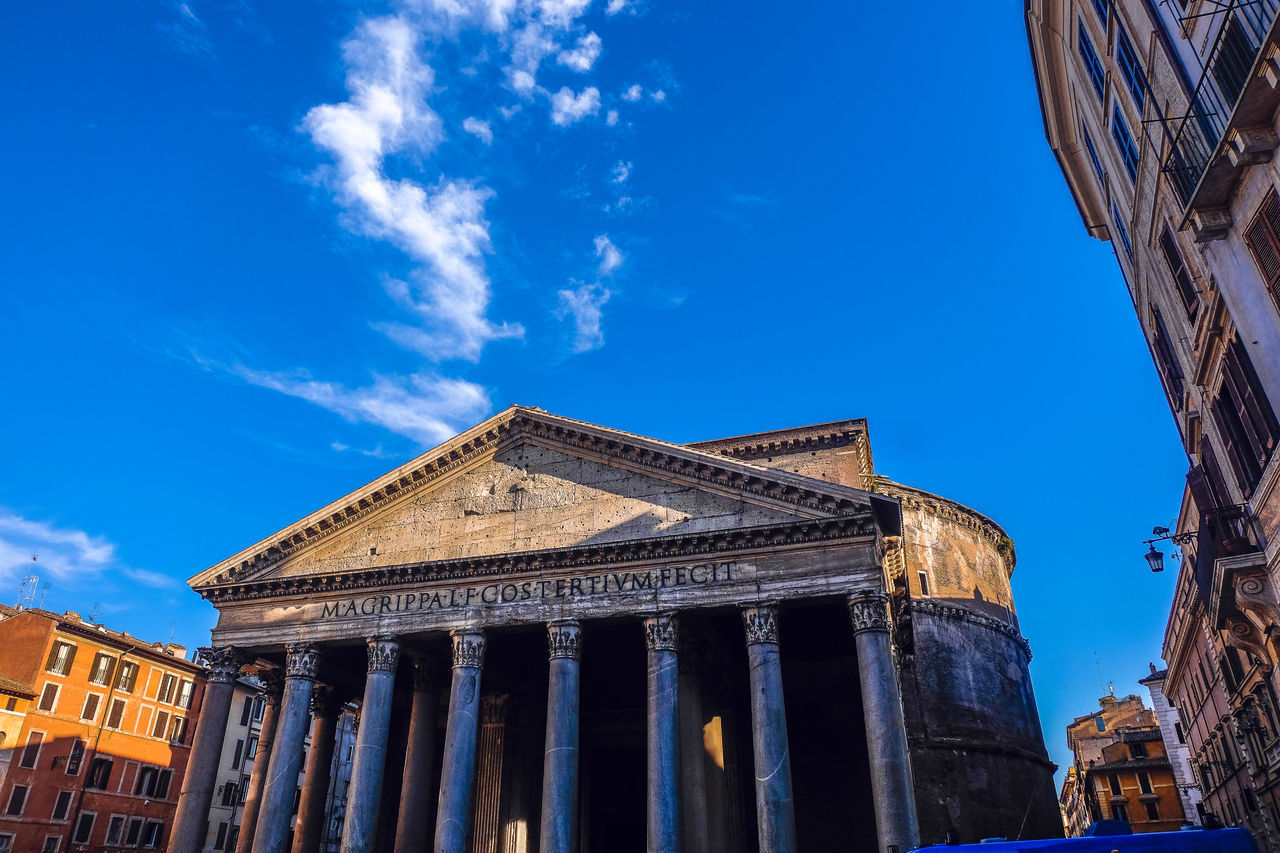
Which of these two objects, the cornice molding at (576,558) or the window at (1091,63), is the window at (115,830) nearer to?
the cornice molding at (576,558)

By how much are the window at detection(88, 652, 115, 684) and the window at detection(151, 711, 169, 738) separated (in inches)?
121

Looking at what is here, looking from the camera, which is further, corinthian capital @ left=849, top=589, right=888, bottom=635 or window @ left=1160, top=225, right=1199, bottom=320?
corinthian capital @ left=849, top=589, right=888, bottom=635

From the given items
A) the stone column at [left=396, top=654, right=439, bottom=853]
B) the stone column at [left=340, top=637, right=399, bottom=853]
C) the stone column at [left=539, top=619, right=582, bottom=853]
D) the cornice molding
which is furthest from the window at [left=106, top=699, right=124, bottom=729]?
the stone column at [left=539, top=619, right=582, bottom=853]

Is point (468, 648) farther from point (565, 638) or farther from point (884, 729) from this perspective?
point (884, 729)

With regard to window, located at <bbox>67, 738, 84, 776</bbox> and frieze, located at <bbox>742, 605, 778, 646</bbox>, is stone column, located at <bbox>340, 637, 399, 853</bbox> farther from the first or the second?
window, located at <bbox>67, 738, 84, 776</bbox>

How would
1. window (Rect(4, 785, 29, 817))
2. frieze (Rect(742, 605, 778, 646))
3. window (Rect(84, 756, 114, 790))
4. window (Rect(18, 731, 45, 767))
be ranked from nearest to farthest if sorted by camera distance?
frieze (Rect(742, 605, 778, 646))
window (Rect(4, 785, 29, 817))
window (Rect(18, 731, 45, 767))
window (Rect(84, 756, 114, 790))

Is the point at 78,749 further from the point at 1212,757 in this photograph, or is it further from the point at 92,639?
the point at 1212,757

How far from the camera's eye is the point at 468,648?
18438 millimetres

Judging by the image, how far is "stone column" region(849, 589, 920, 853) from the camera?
566 inches

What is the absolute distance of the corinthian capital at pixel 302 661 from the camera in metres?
19.3

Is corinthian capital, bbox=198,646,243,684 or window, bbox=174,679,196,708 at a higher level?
window, bbox=174,679,196,708

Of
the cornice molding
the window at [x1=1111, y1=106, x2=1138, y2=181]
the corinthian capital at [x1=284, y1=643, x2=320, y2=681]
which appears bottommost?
the corinthian capital at [x1=284, y1=643, x2=320, y2=681]

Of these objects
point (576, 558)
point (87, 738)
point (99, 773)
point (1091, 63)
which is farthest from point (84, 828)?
point (1091, 63)

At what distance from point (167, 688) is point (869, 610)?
30.3 m
